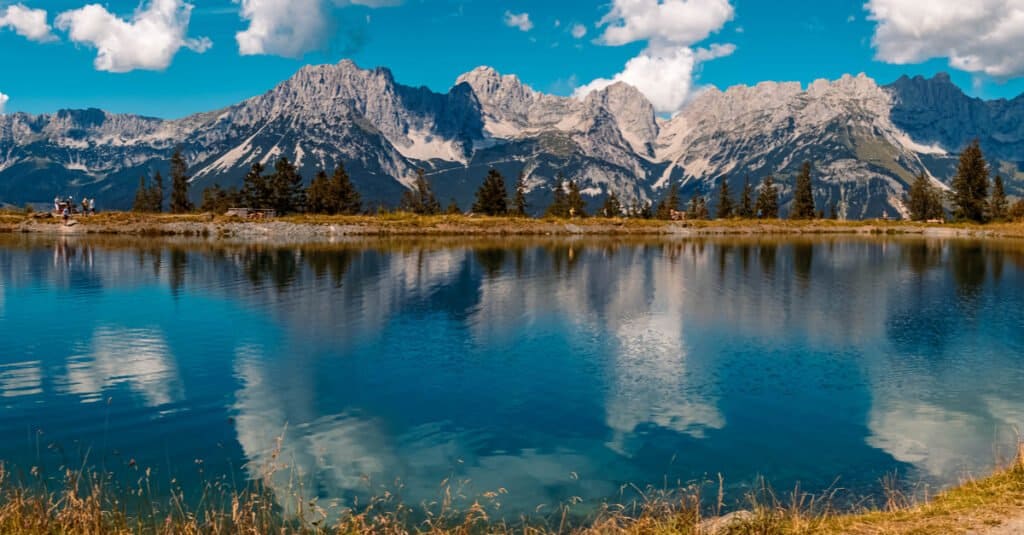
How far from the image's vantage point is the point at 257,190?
7283 inches

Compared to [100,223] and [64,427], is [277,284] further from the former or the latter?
[100,223]

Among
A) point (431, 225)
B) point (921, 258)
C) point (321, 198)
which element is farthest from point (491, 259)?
point (321, 198)

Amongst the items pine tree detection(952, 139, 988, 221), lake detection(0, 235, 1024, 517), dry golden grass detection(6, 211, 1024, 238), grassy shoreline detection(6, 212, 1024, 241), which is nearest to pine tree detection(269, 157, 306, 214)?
dry golden grass detection(6, 211, 1024, 238)

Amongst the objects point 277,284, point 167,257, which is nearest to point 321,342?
point 277,284

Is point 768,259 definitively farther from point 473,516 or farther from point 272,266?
point 473,516

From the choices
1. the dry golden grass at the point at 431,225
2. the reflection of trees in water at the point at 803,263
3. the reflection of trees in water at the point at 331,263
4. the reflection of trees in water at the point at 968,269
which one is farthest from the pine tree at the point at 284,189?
the reflection of trees in water at the point at 968,269

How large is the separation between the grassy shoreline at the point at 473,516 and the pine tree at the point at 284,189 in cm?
17358

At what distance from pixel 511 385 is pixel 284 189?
552 feet

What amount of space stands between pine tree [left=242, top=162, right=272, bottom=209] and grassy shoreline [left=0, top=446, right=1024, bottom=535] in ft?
572

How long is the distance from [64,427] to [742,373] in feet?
93.3

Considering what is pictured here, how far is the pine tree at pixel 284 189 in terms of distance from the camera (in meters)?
184

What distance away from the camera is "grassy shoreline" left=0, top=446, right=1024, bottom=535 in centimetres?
1411

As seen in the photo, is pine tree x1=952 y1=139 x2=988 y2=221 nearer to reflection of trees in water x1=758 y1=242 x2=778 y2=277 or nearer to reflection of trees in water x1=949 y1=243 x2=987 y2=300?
reflection of trees in water x1=949 y1=243 x2=987 y2=300

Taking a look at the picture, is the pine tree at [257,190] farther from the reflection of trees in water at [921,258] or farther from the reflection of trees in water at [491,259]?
the reflection of trees in water at [921,258]
